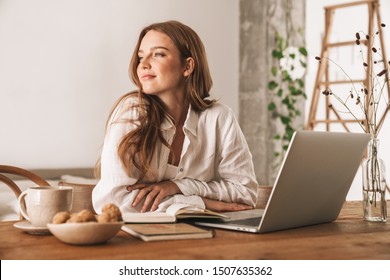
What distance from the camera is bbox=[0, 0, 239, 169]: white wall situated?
3.22 meters

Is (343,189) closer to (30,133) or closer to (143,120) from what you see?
(143,120)

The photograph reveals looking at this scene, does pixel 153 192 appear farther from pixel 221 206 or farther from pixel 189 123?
pixel 189 123

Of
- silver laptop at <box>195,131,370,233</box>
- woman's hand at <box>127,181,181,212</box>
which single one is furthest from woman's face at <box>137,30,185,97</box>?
silver laptop at <box>195,131,370,233</box>

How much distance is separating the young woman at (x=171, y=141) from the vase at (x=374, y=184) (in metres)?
0.39

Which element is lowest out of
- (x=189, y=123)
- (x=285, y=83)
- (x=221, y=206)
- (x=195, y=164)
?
(x=221, y=206)

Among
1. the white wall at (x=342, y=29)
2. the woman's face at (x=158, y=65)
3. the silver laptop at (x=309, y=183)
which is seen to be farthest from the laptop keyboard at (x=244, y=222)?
the white wall at (x=342, y=29)

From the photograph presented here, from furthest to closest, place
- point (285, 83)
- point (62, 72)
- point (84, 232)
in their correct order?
point (285, 83)
point (62, 72)
point (84, 232)

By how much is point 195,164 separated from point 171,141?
0.11 meters

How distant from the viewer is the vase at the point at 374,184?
1328 millimetres

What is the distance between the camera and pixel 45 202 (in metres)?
1.03

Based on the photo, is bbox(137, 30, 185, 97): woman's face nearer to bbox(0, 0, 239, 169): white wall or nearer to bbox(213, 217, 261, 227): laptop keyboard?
bbox(213, 217, 261, 227): laptop keyboard

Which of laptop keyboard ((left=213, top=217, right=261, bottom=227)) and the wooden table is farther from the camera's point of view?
laptop keyboard ((left=213, top=217, right=261, bottom=227))

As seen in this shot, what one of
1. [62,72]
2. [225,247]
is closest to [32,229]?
[225,247]
